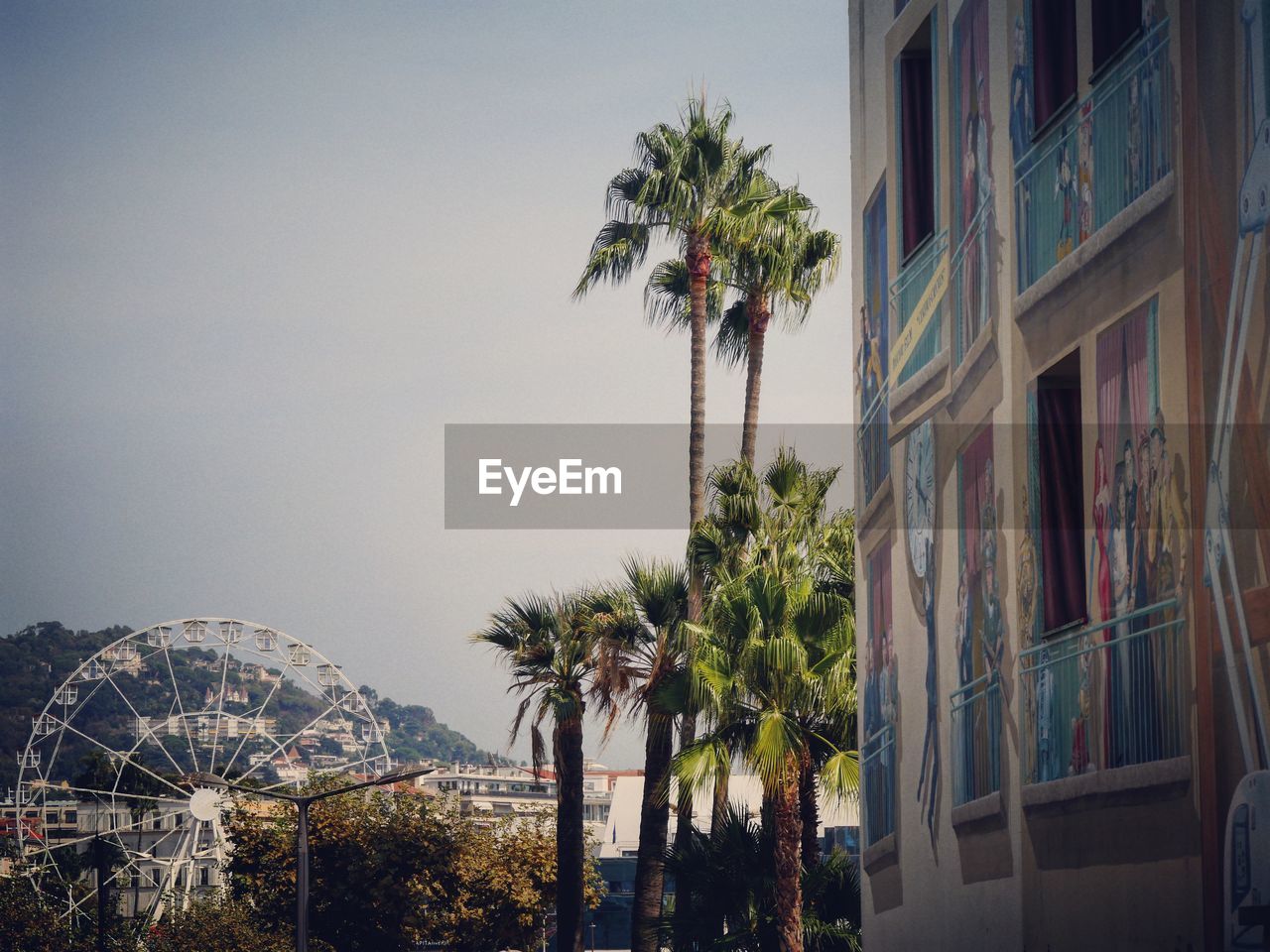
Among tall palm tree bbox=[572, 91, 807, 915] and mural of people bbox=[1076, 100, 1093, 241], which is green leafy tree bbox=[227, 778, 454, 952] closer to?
tall palm tree bbox=[572, 91, 807, 915]

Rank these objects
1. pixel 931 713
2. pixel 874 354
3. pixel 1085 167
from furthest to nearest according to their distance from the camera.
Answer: pixel 874 354, pixel 931 713, pixel 1085 167

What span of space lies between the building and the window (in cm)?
3

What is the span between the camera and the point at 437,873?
36219 millimetres

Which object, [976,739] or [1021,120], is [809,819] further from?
[1021,120]

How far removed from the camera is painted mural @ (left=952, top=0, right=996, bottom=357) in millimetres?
13188

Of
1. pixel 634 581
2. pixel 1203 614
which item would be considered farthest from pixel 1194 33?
pixel 634 581

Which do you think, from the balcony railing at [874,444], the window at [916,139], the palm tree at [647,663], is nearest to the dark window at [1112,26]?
the window at [916,139]

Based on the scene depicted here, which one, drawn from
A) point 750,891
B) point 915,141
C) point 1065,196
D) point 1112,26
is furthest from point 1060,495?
point 750,891

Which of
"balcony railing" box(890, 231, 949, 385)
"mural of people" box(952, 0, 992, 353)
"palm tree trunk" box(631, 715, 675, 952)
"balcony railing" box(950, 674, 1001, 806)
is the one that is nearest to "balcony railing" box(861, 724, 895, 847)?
"balcony railing" box(950, 674, 1001, 806)

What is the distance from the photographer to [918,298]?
15680 mm

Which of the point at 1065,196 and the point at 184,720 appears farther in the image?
the point at 184,720

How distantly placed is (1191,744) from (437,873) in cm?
2901

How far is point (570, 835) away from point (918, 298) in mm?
18401

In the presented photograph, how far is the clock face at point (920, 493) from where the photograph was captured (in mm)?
15258
